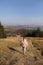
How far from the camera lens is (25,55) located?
19.5 meters

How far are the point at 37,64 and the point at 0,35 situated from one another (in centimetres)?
2427

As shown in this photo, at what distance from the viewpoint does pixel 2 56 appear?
57.9 ft

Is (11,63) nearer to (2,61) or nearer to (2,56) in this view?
(2,61)

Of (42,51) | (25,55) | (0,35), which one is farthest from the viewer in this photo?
(0,35)

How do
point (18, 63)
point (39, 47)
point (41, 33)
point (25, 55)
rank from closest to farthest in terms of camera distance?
point (18, 63)
point (25, 55)
point (39, 47)
point (41, 33)

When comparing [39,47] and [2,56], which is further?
[39,47]

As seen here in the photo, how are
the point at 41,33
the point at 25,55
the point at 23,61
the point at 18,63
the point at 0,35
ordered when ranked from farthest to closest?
the point at 41,33 < the point at 0,35 < the point at 25,55 < the point at 23,61 < the point at 18,63

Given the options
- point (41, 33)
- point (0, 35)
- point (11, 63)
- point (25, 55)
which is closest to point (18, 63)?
point (11, 63)

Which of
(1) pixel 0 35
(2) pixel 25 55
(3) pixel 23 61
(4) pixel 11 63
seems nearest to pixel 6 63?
(4) pixel 11 63

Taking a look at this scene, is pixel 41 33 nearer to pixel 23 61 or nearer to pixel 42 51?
pixel 42 51

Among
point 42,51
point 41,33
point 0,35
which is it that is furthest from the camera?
point 41,33

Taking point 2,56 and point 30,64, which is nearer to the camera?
point 30,64

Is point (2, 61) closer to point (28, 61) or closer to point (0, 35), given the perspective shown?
point (28, 61)

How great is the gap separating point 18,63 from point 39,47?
407 inches
